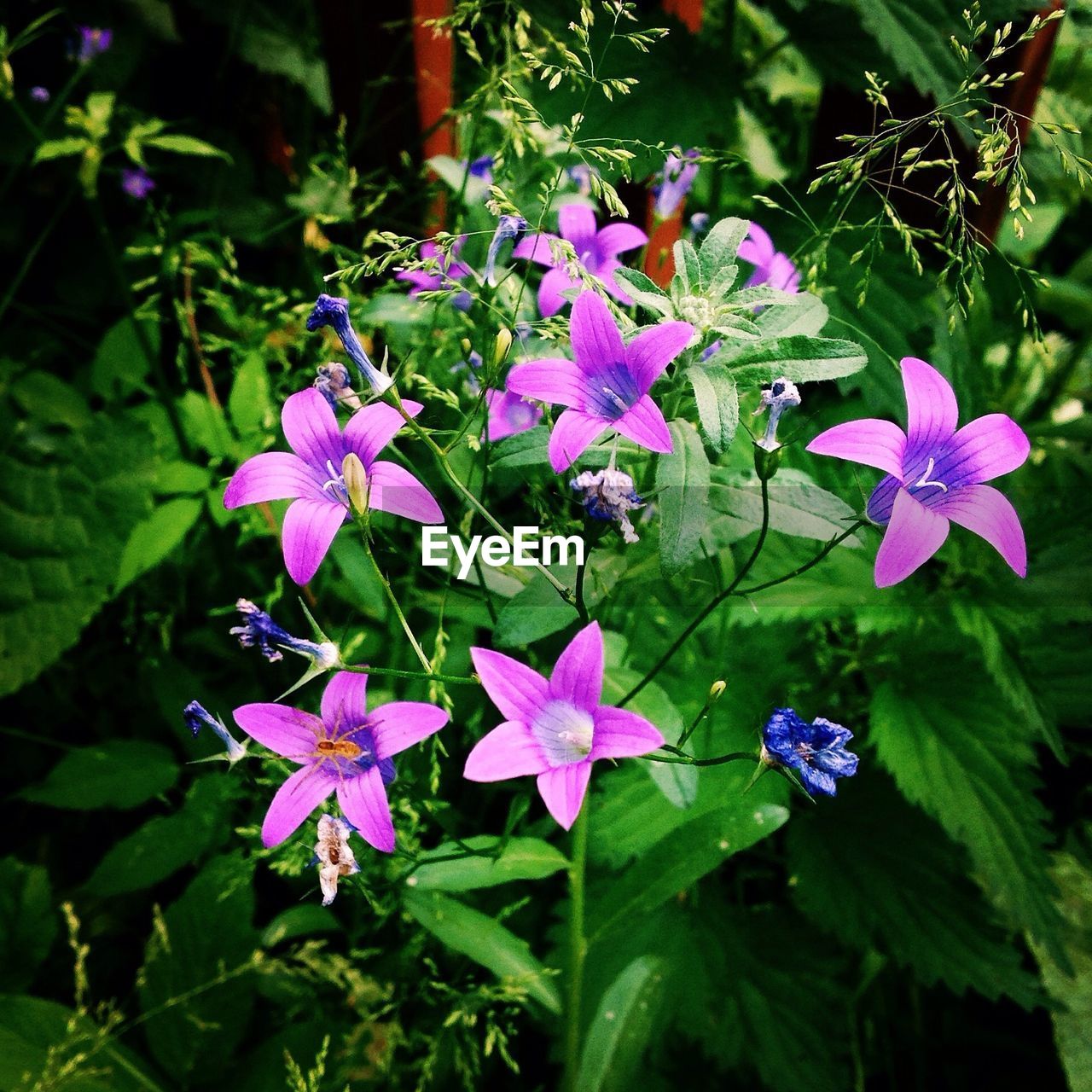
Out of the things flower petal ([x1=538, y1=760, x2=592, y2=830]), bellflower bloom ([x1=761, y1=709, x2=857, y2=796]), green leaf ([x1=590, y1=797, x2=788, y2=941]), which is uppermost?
flower petal ([x1=538, y1=760, x2=592, y2=830])

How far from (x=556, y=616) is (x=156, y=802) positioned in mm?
965

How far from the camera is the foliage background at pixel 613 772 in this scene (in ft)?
3.21

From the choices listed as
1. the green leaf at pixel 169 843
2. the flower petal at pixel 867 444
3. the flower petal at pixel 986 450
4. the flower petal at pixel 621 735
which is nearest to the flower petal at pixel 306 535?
the flower petal at pixel 621 735

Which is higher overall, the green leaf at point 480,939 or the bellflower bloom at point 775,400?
the bellflower bloom at point 775,400

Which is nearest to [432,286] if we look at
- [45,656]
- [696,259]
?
[696,259]

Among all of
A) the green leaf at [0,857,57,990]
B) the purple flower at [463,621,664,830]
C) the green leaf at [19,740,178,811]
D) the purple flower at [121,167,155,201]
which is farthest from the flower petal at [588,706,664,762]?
the purple flower at [121,167,155,201]

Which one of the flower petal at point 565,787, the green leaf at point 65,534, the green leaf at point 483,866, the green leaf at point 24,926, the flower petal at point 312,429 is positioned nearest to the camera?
the flower petal at point 565,787

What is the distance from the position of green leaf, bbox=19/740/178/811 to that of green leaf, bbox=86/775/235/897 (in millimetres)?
43

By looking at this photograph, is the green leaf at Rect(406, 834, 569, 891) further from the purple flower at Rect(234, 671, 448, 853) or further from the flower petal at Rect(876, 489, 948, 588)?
the flower petal at Rect(876, 489, 948, 588)

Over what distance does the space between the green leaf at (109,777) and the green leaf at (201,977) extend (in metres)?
0.15

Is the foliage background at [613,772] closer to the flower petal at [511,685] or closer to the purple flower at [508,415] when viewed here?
the purple flower at [508,415]

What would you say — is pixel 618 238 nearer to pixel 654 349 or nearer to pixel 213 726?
pixel 654 349

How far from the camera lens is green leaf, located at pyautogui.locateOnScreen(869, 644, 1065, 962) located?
1032mm
